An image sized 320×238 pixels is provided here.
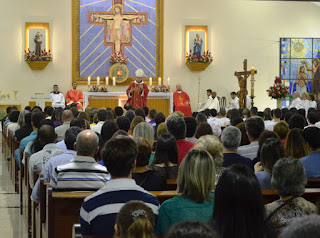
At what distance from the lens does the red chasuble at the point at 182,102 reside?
18.5 meters

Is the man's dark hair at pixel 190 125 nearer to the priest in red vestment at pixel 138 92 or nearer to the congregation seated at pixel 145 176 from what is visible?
the congregation seated at pixel 145 176

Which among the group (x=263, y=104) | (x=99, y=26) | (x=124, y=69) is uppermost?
(x=99, y=26)

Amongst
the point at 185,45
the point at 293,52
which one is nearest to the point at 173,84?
the point at 185,45

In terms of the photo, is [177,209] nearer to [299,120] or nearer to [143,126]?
[143,126]

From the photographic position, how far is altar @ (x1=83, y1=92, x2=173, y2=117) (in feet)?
56.6

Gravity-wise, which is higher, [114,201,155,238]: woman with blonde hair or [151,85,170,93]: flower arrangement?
[151,85,170,93]: flower arrangement

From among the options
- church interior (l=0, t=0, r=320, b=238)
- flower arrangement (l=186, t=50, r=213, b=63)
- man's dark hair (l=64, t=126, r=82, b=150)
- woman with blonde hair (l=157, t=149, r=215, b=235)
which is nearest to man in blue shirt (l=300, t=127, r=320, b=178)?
man's dark hair (l=64, t=126, r=82, b=150)

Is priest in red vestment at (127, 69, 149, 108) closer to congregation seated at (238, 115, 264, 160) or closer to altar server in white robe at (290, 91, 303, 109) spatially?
altar server in white robe at (290, 91, 303, 109)

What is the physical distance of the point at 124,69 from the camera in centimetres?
1925

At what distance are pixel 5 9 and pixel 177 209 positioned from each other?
56.4 feet

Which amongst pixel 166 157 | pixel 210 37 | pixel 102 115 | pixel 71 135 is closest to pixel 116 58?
pixel 210 37

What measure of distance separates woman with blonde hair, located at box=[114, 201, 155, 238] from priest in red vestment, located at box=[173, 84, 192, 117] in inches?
644

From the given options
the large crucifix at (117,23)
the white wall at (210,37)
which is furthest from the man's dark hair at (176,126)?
the large crucifix at (117,23)

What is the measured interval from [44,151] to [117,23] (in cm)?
1443
